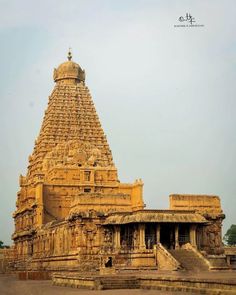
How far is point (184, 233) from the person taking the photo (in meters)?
58.9

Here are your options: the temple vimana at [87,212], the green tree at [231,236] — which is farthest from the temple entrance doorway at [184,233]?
the green tree at [231,236]

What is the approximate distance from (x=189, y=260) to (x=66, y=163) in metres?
43.7

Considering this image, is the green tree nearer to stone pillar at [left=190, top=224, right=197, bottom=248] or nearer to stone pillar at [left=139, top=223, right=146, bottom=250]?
stone pillar at [left=190, top=224, right=197, bottom=248]

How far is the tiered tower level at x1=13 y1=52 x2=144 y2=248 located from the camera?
8575 centimetres

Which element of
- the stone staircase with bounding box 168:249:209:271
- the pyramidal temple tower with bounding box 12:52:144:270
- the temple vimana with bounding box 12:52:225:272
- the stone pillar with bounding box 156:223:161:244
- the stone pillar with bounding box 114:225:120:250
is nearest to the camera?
the stone staircase with bounding box 168:249:209:271

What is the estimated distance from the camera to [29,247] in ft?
281

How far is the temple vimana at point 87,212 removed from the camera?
55.2 metres

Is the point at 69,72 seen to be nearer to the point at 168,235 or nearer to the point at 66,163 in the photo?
the point at 66,163

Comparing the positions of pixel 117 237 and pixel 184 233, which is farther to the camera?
pixel 184 233

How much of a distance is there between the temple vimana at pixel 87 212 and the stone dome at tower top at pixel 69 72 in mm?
183

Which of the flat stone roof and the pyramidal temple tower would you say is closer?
the flat stone roof

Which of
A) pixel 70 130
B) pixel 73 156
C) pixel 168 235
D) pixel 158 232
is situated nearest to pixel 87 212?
pixel 158 232

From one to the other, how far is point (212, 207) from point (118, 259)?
17.3 m

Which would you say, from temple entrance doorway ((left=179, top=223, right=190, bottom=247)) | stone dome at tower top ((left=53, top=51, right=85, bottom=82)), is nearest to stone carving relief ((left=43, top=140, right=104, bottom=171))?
stone dome at tower top ((left=53, top=51, right=85, bottom=82))
